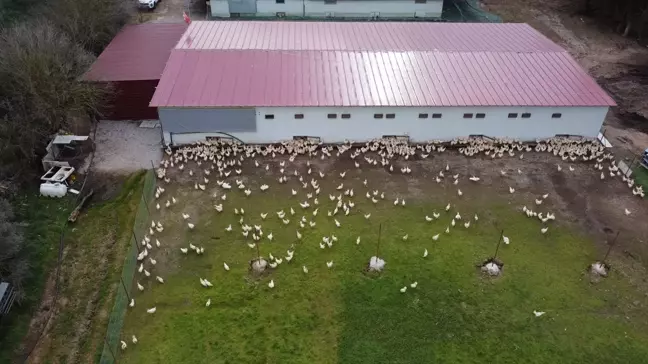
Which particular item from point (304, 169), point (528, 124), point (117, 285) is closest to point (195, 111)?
point (304, 169)

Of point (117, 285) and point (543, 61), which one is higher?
point (543, 61)

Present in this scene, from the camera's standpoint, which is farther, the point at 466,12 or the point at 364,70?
the point at 466,12

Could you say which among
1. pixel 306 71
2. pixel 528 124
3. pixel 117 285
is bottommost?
pixel 117 285

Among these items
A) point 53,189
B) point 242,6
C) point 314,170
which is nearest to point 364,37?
point 314,170

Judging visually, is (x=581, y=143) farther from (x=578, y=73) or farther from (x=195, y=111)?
(x=195, y=111)

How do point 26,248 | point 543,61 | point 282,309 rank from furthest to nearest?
point 543,61 → point 26,248 → point 282,309

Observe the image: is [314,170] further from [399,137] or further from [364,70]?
[364,70]
